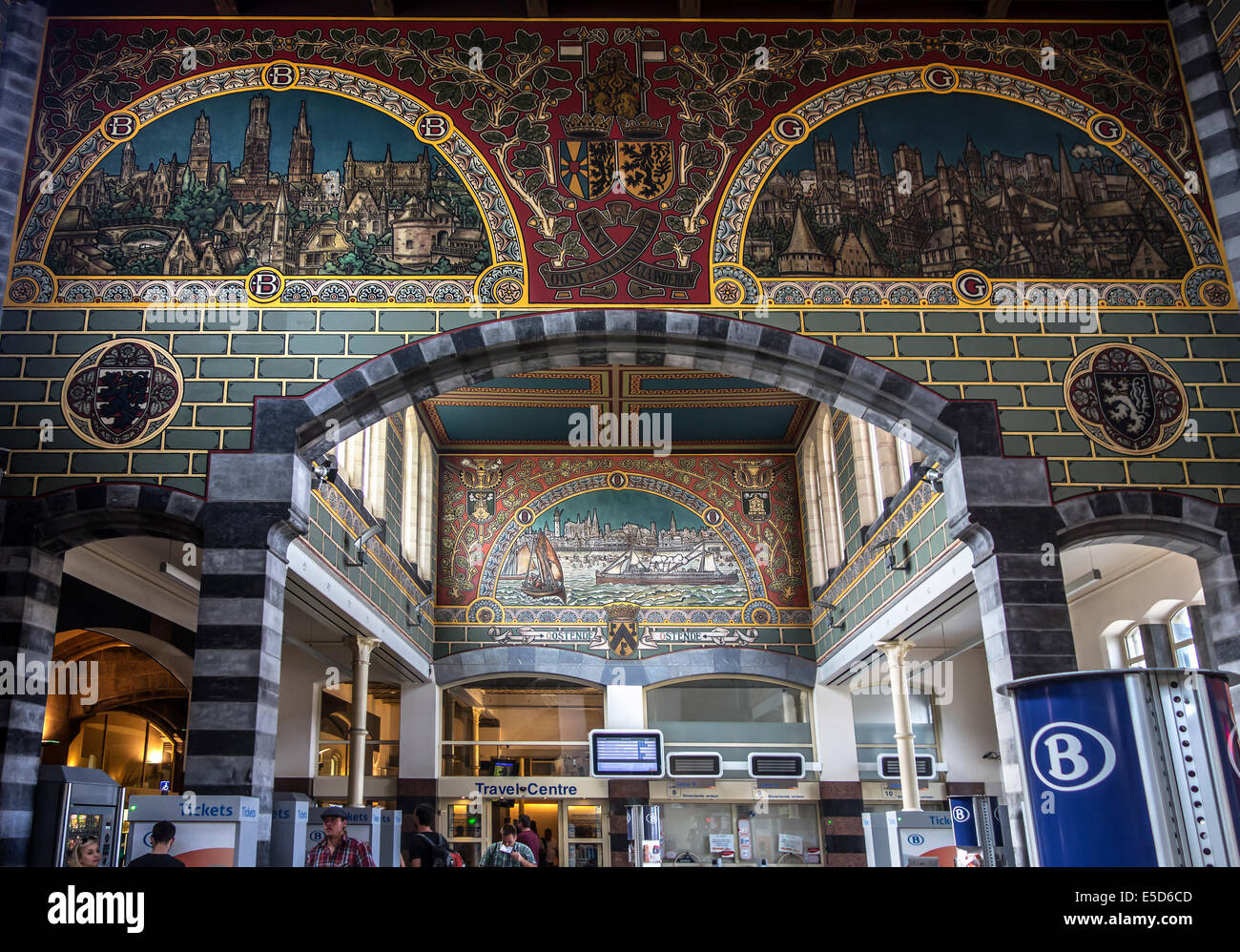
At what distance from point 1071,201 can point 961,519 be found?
132 inches

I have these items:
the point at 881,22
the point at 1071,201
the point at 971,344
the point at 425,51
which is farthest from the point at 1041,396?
the point at 425,51

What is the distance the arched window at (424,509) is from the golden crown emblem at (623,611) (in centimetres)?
310

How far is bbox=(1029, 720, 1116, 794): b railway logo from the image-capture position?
11.8 ft

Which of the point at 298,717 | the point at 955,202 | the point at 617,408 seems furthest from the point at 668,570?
the point at 955,202

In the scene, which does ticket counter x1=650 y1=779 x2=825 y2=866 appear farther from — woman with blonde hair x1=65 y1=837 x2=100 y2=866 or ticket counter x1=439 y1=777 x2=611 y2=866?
woman with blonde hair x1=65 y1=837 x2=100 y2=866

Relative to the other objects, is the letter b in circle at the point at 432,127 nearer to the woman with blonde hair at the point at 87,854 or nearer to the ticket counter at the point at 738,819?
the woman with blonde hair at the point at 87,854

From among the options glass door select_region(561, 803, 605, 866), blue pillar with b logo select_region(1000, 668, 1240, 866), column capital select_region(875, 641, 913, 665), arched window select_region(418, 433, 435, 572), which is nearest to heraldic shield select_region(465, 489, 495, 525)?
arched window select_region(418, 433, 435, 572)

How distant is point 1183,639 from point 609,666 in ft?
28.6

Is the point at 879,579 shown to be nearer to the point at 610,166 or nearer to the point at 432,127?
the point at 610,166

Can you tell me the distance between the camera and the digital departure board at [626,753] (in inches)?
542

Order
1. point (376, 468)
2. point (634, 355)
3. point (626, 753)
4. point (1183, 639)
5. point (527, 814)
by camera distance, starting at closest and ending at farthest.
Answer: point (634, 355), point (1183, 639), point (626, 753), point (376, 468), point (527, 814)

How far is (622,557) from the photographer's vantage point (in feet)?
59.7

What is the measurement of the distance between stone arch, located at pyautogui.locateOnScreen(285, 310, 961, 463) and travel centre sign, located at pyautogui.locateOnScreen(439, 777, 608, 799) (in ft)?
30.7

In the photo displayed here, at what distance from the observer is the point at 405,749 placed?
17.0 metres
